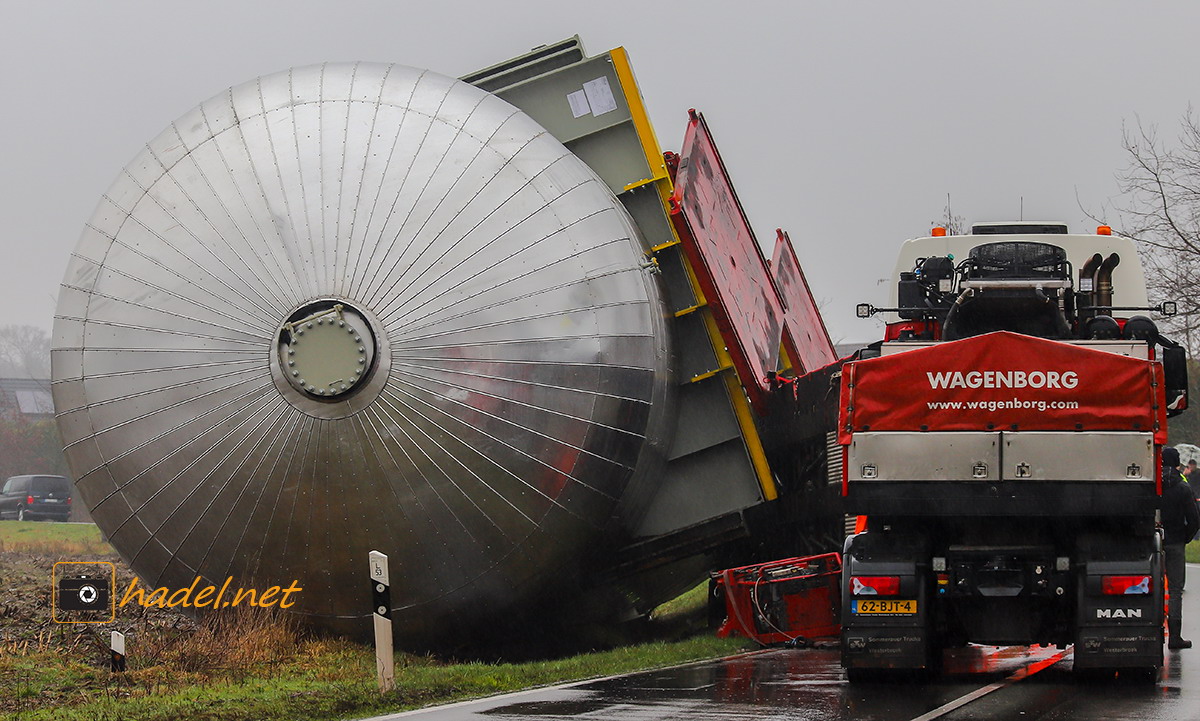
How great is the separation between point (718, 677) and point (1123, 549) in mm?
2993

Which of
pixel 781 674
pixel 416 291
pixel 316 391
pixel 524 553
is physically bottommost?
pixel 781 674

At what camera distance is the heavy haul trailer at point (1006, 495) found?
9.84m

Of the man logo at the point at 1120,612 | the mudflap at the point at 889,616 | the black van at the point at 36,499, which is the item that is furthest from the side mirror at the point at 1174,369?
the black van at the point at 36,499

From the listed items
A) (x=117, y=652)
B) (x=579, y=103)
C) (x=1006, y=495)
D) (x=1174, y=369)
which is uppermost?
(x=579, y=103)

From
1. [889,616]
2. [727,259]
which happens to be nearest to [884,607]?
[889,616]

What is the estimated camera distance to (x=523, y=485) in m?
12.0

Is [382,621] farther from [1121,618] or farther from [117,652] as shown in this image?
[1121,618]

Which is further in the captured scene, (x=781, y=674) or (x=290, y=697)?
(x=781, y=674)

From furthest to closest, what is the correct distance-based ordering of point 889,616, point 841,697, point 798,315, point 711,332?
point 798,315 → point 711,332 → point 889,616 → point 841,697

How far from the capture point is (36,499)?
140 ft

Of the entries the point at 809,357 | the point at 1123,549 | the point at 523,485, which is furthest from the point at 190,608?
the point at 809,357

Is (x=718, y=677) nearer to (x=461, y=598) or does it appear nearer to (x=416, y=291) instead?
(x=461, y=598)

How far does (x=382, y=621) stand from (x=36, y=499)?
117 ft

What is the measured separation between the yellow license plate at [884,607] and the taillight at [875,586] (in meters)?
0.06
